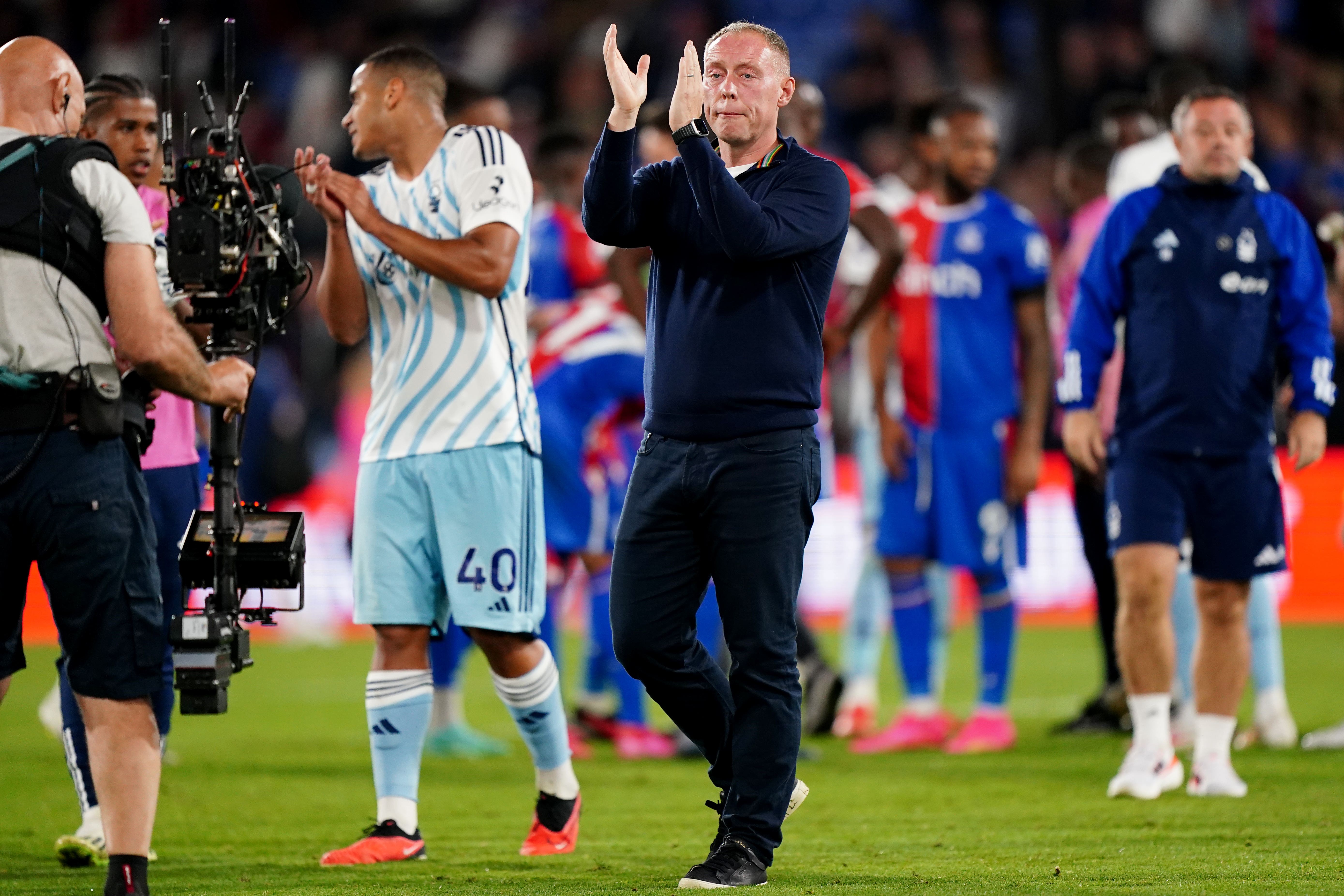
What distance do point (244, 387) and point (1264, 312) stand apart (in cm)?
384

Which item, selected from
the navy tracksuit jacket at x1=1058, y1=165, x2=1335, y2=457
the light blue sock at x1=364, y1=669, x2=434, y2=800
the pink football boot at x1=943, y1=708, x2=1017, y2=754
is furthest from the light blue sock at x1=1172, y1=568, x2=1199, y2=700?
the light blue sock at x1=364, y1=669, x2=434, y2=800

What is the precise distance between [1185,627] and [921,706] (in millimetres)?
1311

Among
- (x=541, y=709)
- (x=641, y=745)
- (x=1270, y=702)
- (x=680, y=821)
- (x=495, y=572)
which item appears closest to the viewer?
(x=495, y=572)

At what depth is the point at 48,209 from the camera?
4.45 meters

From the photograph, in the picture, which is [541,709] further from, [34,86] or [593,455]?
[593,455]

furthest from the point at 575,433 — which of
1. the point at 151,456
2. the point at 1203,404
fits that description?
the point at 1203,404

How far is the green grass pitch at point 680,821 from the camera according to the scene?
4871 mm

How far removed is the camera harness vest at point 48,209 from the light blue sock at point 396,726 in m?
1.66

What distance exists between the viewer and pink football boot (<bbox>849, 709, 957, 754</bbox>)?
8406mm

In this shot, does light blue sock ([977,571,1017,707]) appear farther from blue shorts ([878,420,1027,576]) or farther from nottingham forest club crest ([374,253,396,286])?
nottingham forest club crest ([374,253,396,286])

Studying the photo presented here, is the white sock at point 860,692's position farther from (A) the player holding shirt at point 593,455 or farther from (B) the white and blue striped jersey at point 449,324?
(B) the white and blue striped jersey at point 449,324

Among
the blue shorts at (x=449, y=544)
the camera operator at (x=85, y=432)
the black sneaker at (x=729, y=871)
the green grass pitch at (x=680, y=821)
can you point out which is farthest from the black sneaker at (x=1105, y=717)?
the camera operator at (x=85, y=432)

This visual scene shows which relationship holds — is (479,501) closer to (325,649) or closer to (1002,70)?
(325,649)

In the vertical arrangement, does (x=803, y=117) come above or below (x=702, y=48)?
below
